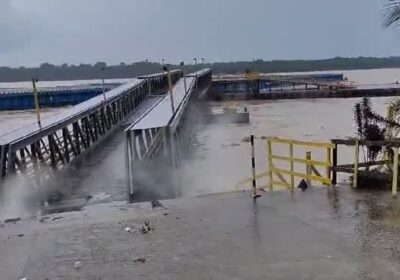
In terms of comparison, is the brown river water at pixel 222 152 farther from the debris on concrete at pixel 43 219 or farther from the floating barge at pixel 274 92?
the floating barge at pixel 274 92

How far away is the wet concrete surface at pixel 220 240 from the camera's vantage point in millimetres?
5984

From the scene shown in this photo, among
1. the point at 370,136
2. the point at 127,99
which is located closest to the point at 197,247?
the point at 370,136

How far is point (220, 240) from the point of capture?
7008 millimetres

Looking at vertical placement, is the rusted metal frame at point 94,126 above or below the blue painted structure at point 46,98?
above

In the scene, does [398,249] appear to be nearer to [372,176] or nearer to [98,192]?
[372,176]

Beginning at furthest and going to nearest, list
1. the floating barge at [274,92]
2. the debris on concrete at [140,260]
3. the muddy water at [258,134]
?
the floating barge at [274,92]
the muddy water at [258,134]
the debris on concrete at [140,260]

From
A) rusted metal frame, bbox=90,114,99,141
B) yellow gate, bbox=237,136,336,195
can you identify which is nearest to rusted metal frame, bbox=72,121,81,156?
rusted metal frame, bbox=90,114,99,141

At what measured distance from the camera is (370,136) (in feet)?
35.0

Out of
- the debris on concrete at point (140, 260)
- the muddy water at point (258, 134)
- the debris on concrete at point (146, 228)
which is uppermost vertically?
the debris on concrete at point (140, 260)

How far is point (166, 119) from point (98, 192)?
7.95 ft

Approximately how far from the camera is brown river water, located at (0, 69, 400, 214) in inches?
553

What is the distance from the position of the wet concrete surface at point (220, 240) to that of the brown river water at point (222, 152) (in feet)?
12.1

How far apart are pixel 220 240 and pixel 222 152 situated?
15.3 metres

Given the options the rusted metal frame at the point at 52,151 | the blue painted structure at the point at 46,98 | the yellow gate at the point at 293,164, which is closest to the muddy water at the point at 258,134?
the yellow gate at the point at 293,164
